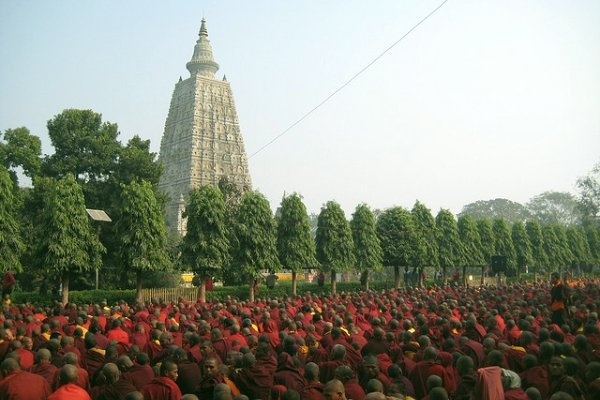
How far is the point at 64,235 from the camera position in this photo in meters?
28.5

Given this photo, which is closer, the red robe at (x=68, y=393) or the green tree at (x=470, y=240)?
the red robe at (x=68, y=393)

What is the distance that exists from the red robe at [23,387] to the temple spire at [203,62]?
276 feet

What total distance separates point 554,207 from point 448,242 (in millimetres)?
99545

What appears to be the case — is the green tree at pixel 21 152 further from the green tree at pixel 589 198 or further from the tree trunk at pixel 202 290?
the green tree at pixel 589 198

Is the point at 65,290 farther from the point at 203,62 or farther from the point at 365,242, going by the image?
the point at 203,62

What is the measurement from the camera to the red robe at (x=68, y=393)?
707cm

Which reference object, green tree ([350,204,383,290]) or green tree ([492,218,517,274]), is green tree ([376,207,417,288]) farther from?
green tree ([492,218,517,274])

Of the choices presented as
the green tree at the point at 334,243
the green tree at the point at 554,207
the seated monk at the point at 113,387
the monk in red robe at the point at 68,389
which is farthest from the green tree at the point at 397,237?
the green tree at the point at 554,207

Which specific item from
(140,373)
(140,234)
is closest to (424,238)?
(140,234)

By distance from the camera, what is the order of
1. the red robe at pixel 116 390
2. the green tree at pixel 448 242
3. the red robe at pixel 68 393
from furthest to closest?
the green tree at pixel 448 242 → the red robe at pixel 116 390 → the red robe at pixel 68 393

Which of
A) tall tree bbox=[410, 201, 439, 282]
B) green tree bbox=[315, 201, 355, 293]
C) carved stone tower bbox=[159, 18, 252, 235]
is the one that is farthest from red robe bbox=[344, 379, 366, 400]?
carved stone tower bbox=[159, 18, 252, 235]

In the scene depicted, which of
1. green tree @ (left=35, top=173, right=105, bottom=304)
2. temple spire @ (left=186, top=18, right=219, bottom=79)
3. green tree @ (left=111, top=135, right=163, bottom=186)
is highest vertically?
temple spire @ (left=186, top=18, right=219, bottom=79)

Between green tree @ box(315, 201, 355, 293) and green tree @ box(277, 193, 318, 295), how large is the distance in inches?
58.3

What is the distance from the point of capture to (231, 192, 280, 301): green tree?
33375 mm
